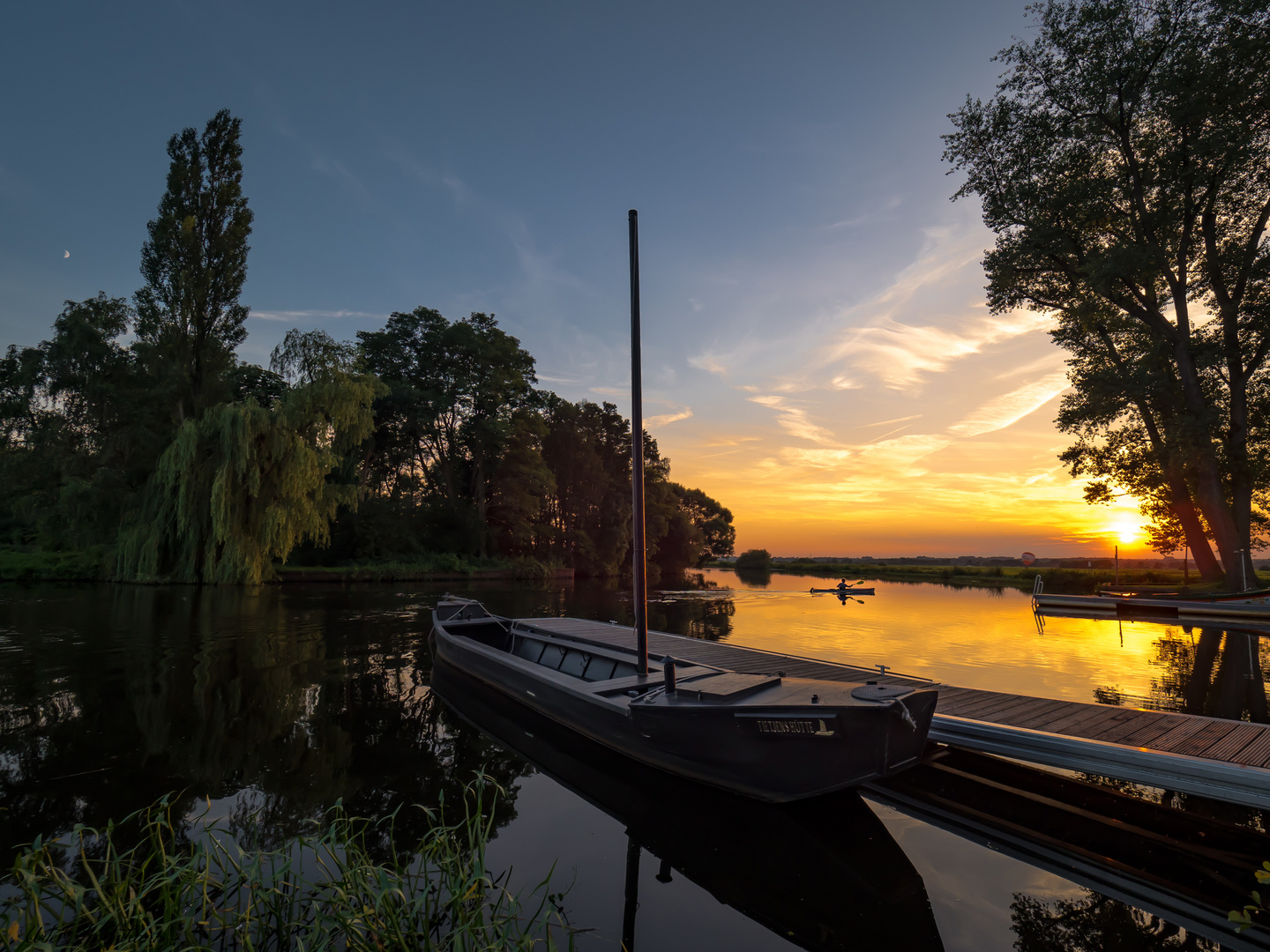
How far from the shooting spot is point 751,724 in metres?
4.93

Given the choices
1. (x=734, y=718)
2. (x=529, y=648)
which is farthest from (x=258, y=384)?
(x=734, y=718)

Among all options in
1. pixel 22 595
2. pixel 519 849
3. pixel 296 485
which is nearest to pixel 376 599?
pixel 296 485

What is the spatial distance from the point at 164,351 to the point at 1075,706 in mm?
36829

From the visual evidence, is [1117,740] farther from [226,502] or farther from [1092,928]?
[226,502]

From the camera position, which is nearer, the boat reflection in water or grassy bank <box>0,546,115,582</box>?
the boat reflection in water

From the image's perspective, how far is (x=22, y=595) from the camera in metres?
20.2

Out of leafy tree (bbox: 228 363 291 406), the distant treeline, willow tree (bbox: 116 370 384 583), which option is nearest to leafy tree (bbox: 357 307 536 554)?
the distant treeline

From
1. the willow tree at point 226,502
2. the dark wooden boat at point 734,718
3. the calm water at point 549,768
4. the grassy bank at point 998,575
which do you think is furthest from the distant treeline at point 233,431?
the grassy bank at point 998,575

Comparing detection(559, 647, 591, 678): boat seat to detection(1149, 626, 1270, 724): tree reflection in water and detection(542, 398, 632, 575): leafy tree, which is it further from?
detection(542, 398, 632, 575): leafy tree

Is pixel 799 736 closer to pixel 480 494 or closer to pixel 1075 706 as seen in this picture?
pixel 1075 706

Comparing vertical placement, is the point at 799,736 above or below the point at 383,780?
above

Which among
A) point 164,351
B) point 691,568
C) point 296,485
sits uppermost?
point 164,351

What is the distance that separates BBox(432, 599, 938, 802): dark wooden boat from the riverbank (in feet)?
89.7

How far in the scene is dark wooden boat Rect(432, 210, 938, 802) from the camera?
4.62 meters
